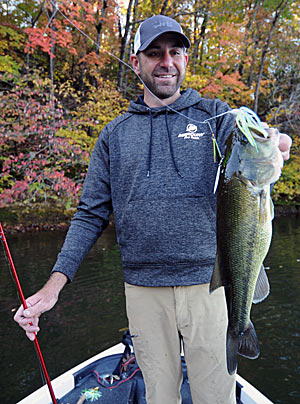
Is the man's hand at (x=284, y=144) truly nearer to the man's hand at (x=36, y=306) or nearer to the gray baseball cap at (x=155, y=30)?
the gray baseball cap at (x=155, y=30)

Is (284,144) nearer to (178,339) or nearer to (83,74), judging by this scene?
(178,339)

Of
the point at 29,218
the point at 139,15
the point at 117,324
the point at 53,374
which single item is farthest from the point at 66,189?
the point at 139,15

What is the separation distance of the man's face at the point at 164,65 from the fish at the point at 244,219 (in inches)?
29.2

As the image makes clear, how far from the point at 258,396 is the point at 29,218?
1091 cm

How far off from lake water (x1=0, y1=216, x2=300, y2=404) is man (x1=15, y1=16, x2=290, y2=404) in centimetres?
296


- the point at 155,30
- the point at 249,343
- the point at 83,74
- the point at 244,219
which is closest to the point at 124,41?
the point at 83,74

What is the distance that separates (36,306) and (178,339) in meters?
0.77

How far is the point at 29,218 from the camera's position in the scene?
484 inches

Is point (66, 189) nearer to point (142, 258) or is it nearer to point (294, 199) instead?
point (142, 258)

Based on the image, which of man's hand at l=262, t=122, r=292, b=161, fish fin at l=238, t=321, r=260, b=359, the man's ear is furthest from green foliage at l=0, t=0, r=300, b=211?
fish fin at l=238, t=321, r=260, b=359

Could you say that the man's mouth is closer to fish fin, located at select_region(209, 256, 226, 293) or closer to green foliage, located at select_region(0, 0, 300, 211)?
fish fin, located at select_region(209, 256, 226, 293)

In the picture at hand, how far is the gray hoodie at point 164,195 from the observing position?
1.76m

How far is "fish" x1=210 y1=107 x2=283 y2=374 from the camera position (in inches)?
49.6

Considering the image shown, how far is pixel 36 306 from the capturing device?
1.68m
